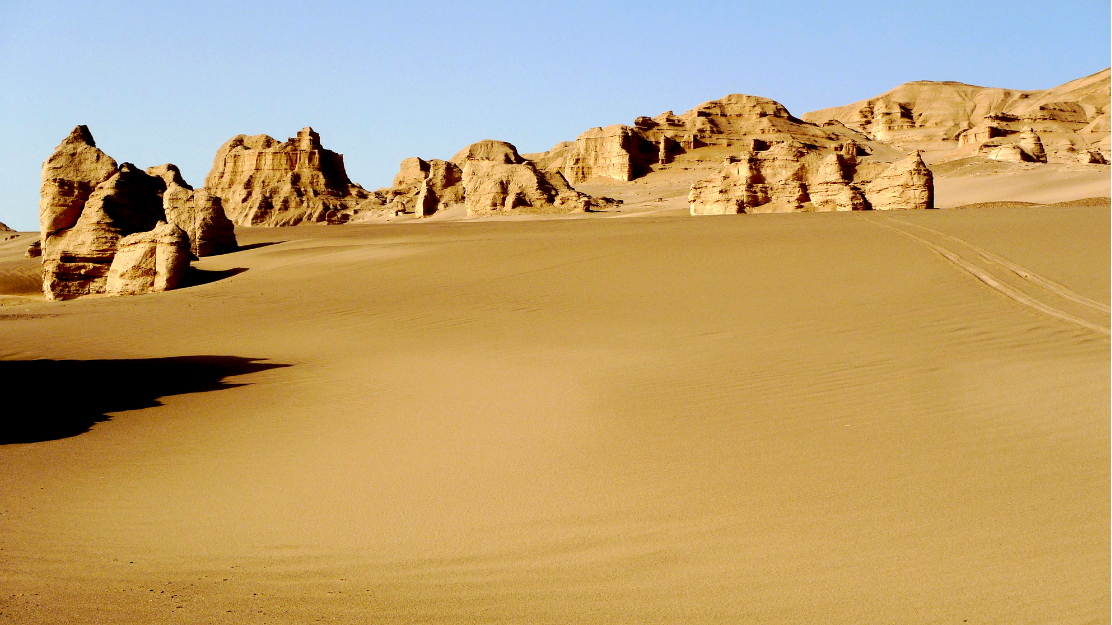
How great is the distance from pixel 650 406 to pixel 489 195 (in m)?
35.2

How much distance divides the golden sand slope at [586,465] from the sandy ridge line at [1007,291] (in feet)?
0.24

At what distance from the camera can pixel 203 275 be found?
17781 mm

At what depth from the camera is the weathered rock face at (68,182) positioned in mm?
18984

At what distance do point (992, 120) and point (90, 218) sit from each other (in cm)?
6267

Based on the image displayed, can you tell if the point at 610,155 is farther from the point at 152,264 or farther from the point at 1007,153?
the point at 152,264

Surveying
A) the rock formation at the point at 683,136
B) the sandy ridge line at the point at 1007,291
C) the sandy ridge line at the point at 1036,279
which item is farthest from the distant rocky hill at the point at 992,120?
the sandy ridge line at the point at 1007,291

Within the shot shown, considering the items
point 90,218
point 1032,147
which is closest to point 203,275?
point 90,218

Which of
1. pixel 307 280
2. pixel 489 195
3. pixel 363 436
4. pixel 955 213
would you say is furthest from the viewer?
pixel 489 195

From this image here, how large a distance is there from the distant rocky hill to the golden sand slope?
4874 centimetres

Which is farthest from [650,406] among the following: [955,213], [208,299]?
[955,213]

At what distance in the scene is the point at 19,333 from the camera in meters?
11.2

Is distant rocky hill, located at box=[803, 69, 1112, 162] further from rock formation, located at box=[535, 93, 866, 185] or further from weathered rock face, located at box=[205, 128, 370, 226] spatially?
weathered rock face, located at box=[205, 128, 370, 226]

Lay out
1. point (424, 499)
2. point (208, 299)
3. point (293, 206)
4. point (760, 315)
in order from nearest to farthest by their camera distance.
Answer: point (424, 499), point (760, 315), point (208, 299), point (293, 206)

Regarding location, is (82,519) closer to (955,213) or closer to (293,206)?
(955,213)
